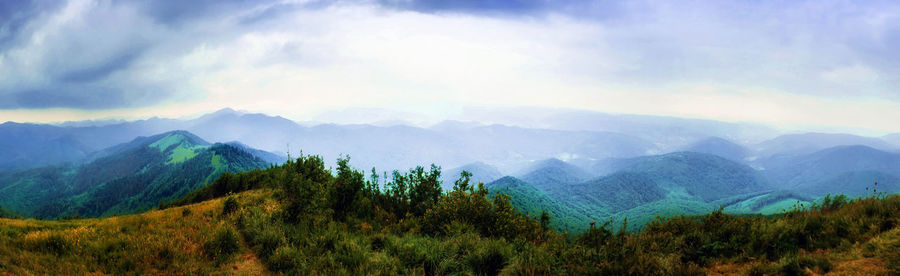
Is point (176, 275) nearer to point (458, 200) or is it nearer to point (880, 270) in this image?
point (458, 200)

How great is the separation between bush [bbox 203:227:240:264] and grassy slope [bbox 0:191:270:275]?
0.54ft

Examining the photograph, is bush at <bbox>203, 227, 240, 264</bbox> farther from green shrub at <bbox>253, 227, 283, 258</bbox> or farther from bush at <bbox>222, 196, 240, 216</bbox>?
bush at <bbox>222, 196, 240, 216</bbox>

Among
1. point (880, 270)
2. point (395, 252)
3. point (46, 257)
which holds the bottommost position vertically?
point (395, 252)

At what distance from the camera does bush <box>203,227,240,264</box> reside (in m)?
9.26

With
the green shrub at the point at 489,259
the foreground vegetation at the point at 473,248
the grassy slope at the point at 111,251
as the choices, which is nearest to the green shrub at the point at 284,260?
the foreground vegetation at the point at 473,248

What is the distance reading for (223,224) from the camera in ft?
38.3

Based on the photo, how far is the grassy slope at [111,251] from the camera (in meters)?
7.83

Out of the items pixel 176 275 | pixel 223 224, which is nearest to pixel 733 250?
pixel 176 275

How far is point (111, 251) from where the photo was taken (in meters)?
8.80

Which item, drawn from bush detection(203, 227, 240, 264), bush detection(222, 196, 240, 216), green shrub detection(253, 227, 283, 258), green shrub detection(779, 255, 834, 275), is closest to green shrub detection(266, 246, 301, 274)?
green shrub detection(253, 227, 283, 258)

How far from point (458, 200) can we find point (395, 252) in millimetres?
5315

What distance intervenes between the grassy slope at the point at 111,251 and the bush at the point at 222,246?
165mm

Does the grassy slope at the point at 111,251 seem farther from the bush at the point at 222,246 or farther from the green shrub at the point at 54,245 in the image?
the bush at the point at 222,246

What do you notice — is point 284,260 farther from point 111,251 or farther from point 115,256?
point 111,251
